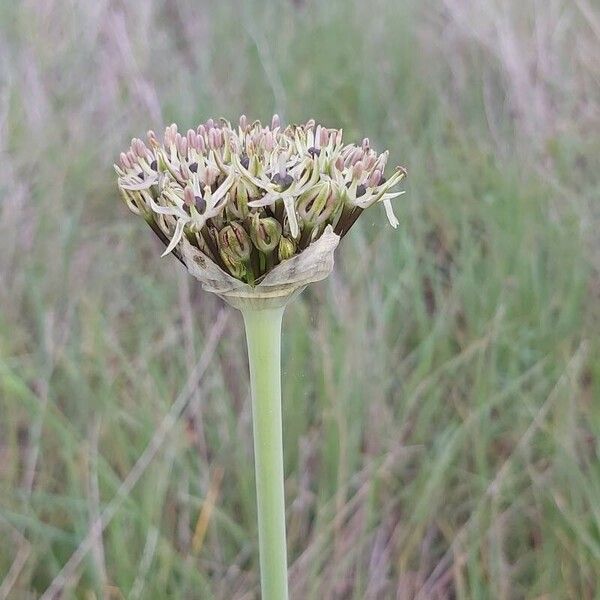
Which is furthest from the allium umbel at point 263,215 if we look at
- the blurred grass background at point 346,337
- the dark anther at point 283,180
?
the blurred grass background at point 346,337

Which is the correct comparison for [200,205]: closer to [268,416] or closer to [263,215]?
[263,215]

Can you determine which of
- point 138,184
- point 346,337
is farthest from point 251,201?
point 346,337

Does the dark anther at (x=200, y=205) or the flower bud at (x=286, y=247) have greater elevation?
the dark anther at (x=200, y=205)

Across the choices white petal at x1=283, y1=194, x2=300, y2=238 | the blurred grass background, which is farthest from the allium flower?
the blurred grass background

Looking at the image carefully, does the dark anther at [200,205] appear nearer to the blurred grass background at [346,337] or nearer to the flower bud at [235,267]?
the flower bud at [235,267]

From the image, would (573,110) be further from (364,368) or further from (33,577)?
(33,577)

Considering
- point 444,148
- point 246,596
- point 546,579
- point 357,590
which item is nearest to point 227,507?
point 246,596
